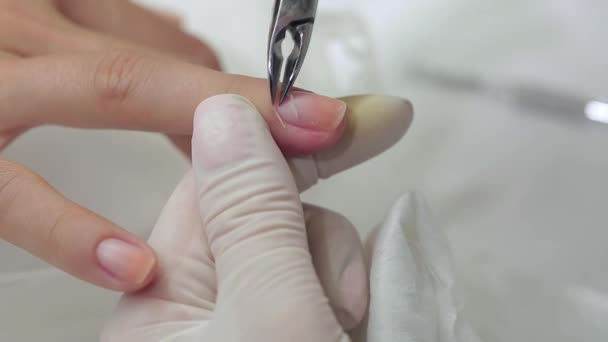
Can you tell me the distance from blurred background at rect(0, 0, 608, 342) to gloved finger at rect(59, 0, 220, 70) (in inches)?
3.6

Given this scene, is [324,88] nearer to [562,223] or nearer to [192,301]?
[562,223]

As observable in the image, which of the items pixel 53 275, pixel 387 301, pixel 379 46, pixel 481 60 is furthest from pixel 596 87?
pixel 53 275

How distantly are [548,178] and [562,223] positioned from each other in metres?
0.06

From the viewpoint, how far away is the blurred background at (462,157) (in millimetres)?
602

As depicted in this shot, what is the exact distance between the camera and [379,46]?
0.90 m

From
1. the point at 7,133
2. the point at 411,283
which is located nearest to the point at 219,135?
the point at 411,283

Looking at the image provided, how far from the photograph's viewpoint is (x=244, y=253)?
396 millimetres

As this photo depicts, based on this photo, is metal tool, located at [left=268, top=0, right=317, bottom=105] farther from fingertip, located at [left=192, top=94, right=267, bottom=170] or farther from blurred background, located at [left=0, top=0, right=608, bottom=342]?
blurred background, located at [left=0, top=0, right=608, bottom=342]

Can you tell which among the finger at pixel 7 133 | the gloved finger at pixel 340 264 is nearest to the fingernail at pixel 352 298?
the gloved finger at pixel 340 264

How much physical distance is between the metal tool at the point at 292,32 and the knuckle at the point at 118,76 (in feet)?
0.56

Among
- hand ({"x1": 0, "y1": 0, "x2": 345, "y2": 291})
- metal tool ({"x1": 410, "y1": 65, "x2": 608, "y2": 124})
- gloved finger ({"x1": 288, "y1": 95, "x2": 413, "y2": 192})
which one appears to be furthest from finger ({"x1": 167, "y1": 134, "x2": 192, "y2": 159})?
metal tool ({"x1": 410, "y1": 65, "x2": 608, "y2": 124})

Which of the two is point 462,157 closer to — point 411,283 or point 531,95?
point 531,95

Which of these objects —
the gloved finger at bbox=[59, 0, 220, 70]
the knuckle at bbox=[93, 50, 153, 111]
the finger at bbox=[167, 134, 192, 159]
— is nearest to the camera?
the knuckle at bbox=[93, 50, 153, 111]

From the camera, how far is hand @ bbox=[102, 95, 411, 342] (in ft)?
1.24
